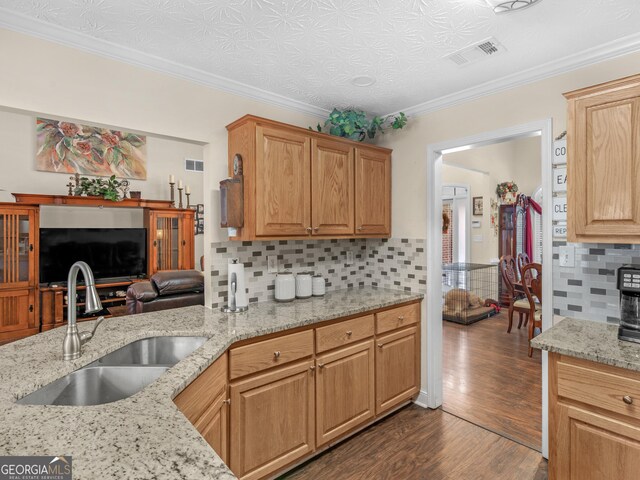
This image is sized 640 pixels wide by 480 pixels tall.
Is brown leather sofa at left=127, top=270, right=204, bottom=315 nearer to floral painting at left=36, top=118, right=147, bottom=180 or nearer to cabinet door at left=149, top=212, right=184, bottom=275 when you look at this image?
floral painting at left=36, top=118, right=147, bottom=180

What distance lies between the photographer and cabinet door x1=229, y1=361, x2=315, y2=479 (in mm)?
1867

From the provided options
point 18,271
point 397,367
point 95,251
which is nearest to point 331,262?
point 397,367

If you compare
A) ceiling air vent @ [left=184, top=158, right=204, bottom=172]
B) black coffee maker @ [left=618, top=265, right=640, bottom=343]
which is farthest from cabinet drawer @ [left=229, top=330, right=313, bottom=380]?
ceiling air vent @ [left=184, top=158, right=204, bottom=172]

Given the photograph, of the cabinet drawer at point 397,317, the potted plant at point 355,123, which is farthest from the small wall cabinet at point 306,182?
the cabinet drawer at point 397,317

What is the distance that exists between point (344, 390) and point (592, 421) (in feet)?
4.41

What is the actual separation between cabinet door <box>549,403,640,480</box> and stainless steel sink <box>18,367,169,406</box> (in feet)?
6.20

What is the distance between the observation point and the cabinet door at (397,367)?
2632mm

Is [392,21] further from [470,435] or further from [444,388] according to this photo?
[444,388]

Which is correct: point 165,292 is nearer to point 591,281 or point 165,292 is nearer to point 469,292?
point 591,281

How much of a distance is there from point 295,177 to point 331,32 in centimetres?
92

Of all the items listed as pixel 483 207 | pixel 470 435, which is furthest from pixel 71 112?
pixel 483 207

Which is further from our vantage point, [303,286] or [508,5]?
[303,286]

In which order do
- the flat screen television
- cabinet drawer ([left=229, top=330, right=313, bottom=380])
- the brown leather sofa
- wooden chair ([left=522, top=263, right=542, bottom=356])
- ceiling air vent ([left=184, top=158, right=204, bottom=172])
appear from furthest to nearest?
ceiling air vent ([left=184, top=158, right=204, bottom=172]), the flat screen television, wooden chair ([left=522, top=263, right=542, bottom=356]), the brown leather sofa, cabinet drawer ([left=229, top=330, right=313, bottom=380])

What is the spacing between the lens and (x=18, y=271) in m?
4.92
